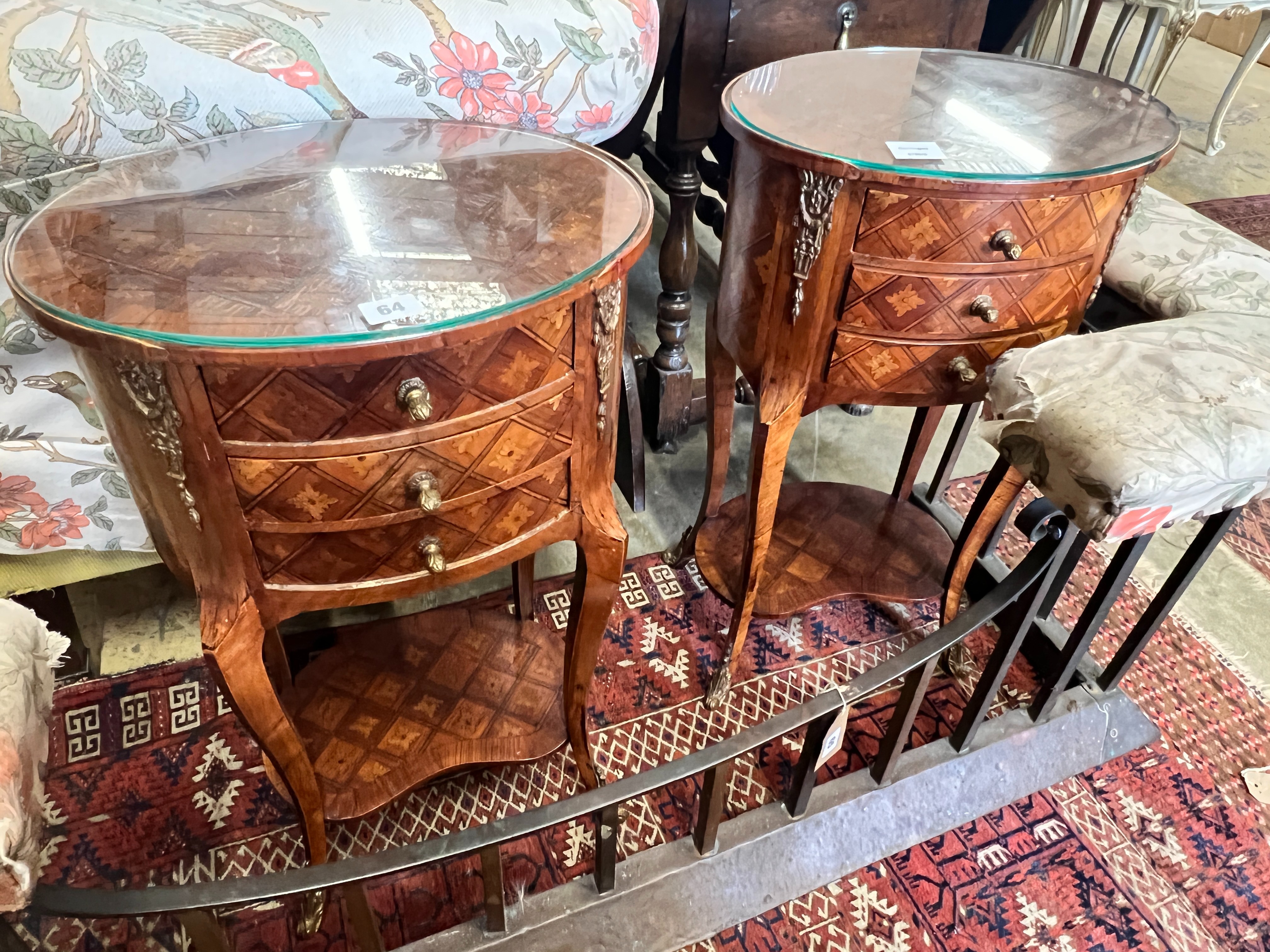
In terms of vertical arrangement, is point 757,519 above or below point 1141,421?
below

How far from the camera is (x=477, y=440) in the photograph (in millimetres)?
692

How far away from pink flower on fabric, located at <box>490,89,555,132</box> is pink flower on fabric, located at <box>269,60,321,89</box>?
0.20 meters

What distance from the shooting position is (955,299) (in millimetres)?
910

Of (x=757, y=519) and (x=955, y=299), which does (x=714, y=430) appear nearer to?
(x=757, y=519)

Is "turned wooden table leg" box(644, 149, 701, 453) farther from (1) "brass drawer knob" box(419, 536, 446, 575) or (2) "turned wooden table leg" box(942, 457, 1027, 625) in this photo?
(1) "brass drawer knob" box(419, 536, 446, 575)

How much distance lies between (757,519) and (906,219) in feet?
1.37

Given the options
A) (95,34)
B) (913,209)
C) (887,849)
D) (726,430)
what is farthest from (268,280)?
(887,849)

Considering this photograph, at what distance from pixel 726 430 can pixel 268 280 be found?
79cm

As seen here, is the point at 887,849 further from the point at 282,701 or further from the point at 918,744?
the point at 282,701

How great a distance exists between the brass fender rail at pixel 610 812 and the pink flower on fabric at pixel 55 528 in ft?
1.35

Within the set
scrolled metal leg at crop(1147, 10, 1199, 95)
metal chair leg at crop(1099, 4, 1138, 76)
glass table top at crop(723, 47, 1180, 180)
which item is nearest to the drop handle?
glass table top at crop(723, 47, 1180, 180)

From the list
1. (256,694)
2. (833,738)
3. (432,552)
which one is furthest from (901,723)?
(256,694)

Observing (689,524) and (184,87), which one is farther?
(689,524)

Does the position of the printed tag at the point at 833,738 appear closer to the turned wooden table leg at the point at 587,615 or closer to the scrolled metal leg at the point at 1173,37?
the turned wooden table leg at the point at 587,615
